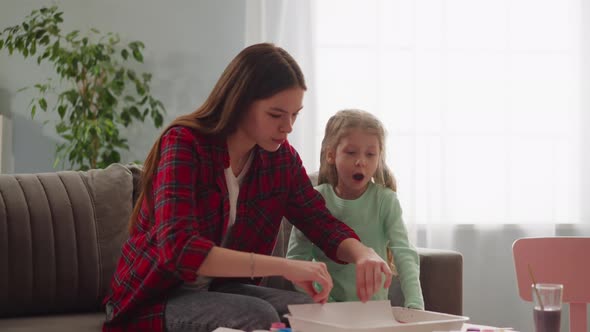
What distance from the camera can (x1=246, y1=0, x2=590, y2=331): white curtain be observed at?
3.49m

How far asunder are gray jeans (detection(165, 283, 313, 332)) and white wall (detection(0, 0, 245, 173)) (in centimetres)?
186

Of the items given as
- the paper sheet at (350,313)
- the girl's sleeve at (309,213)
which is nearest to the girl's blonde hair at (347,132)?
the girl's sleeve at (309,213)

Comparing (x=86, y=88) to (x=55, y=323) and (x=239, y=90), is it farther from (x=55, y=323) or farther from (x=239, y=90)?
(x=239, y=90)

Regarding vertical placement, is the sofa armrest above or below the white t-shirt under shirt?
below

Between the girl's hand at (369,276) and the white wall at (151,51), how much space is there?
203cm

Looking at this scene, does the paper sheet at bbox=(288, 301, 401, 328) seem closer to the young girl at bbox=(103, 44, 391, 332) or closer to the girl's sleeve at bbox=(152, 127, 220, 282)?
the young girl at bbox=(103, 44, 391, 332)

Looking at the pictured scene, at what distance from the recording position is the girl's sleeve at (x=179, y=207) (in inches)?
61.7

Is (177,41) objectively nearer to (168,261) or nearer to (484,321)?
(484,321)

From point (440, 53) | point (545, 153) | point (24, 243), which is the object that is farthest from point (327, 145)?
point (545, 153)

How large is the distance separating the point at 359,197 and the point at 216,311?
67 cm

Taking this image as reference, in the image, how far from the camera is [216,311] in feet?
5.35

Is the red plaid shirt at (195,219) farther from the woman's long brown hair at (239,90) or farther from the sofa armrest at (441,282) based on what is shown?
the sofa armrest at (441,282)

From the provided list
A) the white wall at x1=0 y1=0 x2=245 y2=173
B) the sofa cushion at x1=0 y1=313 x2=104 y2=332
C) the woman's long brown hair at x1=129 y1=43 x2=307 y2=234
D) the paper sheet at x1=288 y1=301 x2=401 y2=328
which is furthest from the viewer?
the white wall at x1=0 y1=0 x2=245 y2=173

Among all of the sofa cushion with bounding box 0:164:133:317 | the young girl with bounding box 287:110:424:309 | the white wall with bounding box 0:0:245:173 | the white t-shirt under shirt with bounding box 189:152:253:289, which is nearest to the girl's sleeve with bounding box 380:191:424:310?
the young girl with bounding box 287:110:424:309
